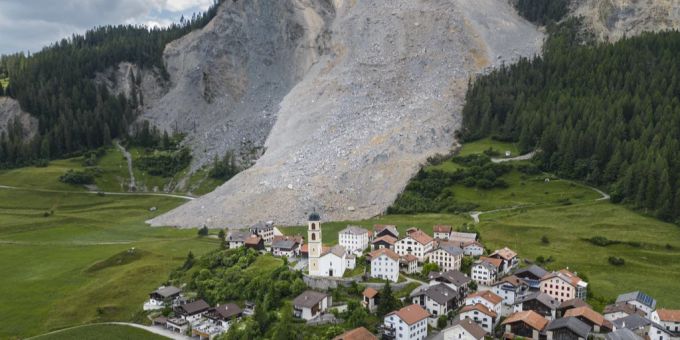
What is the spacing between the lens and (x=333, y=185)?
130750mm

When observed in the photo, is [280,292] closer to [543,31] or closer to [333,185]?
[333,185]

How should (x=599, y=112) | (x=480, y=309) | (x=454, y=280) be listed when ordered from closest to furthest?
Answer: 1. (x=480, y=309)
2. (x=454, y=280)
3. (x=599, y=112)

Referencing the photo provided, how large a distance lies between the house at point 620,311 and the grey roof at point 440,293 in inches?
649

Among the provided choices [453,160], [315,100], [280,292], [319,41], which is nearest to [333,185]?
[453,160]

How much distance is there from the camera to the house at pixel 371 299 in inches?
2677

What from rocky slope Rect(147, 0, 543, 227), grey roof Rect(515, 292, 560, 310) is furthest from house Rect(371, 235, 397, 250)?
rocky slope Rect(147, 0, 543, 227)

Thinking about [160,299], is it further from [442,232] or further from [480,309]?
[442,232]

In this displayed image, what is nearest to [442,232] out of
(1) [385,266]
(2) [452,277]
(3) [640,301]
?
(2) [452,277]

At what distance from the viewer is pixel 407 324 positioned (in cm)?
5988

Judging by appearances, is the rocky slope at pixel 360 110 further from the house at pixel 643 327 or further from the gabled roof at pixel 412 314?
the house at pixel 643 327

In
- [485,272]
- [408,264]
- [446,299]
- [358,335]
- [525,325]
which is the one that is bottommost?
[358,335]

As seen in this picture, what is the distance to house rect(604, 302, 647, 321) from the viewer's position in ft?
207

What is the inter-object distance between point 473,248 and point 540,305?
20490 mm

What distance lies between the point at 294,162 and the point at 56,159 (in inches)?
3731
